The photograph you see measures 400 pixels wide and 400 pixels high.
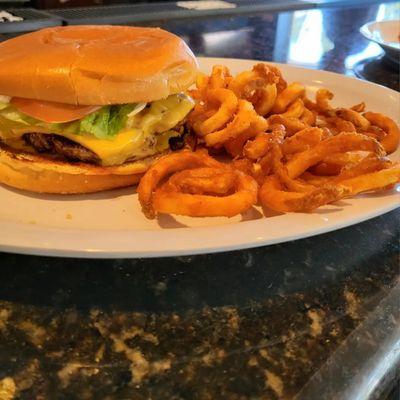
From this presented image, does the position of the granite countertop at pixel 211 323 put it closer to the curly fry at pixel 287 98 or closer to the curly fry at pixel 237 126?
the curly fry at pixel 237 126

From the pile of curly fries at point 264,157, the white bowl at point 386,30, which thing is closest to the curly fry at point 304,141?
the pile of curly fries at point 264,157

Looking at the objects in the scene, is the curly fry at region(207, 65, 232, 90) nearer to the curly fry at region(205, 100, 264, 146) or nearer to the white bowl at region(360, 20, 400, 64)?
the curly fry at region(205, 100, 264, 146)

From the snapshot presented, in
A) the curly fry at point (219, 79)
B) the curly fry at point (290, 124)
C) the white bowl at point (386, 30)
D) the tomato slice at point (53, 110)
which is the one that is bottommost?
the white bowl at point (386, 30)

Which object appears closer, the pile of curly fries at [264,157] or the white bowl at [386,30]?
the pile of curly fries at [264,157]

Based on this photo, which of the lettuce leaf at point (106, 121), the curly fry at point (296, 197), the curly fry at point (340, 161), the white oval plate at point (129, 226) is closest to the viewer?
the white oval plate at point (129, 226)

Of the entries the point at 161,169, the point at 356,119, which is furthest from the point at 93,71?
the point at 356,119

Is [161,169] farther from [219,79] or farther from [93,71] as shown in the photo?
[219,79]
